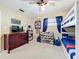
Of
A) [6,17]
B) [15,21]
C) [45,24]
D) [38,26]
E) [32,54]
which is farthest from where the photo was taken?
[38,26]

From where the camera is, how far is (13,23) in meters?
6.05

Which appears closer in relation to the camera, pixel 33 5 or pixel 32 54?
pixel 32 54

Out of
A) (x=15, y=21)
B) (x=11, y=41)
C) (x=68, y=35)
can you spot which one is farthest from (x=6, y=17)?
(x=68, y=35)

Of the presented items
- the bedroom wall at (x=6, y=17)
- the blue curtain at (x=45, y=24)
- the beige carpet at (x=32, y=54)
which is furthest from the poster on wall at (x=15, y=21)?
the blue curtain at (x=45, y=24)

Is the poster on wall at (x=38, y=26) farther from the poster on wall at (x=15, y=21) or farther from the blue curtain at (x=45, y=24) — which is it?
the poster on wall at (x=15, y=21)

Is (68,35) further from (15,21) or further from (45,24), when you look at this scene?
(15,21)

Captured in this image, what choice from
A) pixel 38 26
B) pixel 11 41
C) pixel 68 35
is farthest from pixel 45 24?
pixel 11 41

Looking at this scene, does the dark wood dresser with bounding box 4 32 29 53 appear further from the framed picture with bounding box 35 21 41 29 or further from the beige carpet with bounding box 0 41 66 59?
the framed picture with bounding box 35 21 41 29

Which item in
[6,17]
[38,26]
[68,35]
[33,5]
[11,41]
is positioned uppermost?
[33,5]

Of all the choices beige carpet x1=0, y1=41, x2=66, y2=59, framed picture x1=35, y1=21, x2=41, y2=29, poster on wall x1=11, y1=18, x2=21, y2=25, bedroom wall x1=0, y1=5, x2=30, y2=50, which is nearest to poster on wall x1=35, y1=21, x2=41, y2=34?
framed picture x1=35, y1=21, x2=41, y2=29

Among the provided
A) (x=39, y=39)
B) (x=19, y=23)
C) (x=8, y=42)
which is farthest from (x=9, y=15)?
(x=39, y=39)

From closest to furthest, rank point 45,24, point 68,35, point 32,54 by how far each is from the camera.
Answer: point 32,54 → point 68,35 → point 45,24

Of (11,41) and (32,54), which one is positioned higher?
(11,41)

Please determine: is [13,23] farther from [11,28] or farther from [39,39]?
[39,39]
